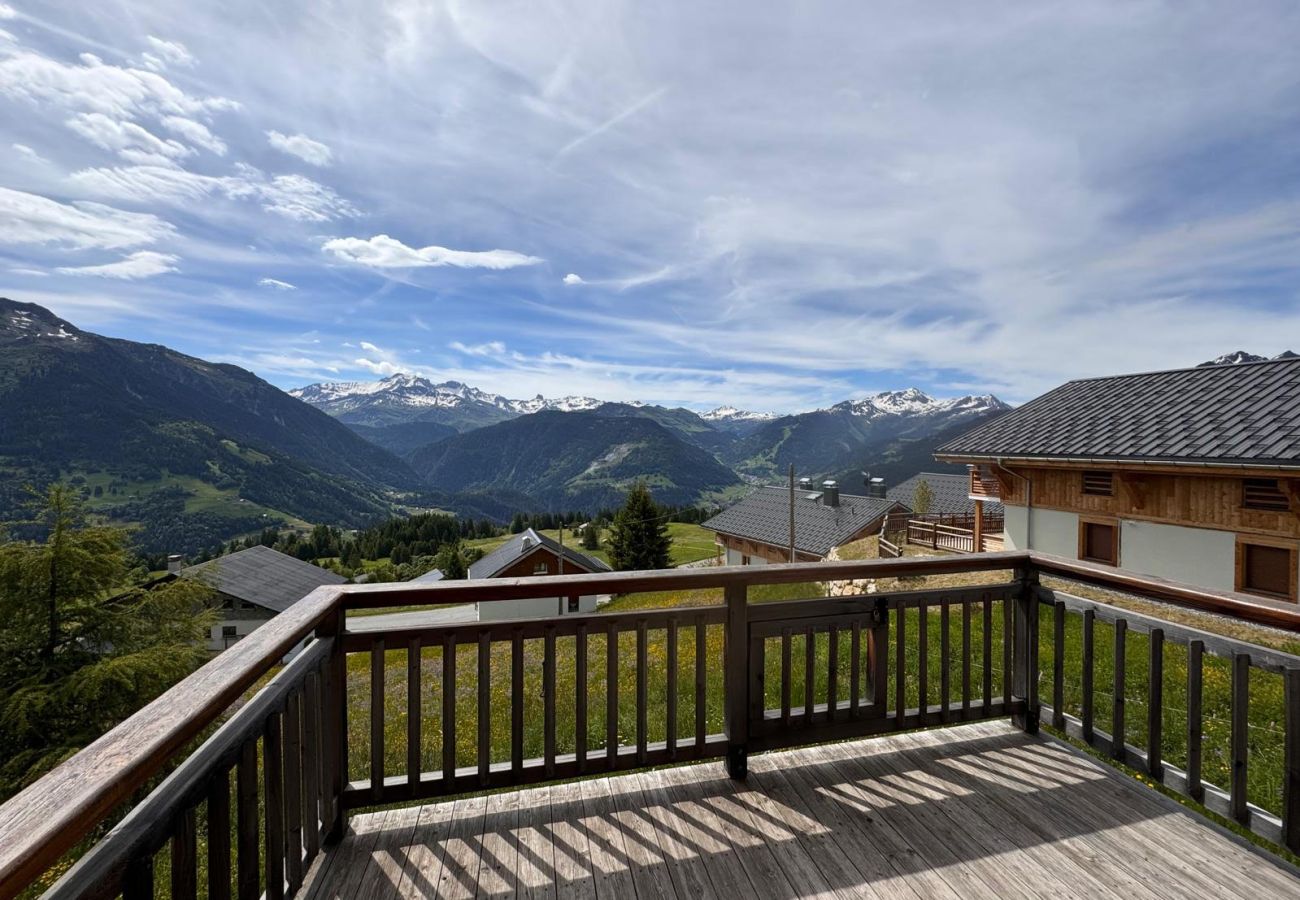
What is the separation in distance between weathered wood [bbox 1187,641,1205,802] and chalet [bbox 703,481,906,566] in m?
21.6

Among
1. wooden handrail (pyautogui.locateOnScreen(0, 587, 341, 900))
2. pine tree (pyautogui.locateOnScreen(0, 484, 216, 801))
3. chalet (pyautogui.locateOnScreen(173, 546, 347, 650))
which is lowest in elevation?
chalet (pyautogui.locateOnScreen(173, 546, 347, 650))

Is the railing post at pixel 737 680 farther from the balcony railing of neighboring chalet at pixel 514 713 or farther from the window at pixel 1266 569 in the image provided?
the window at pixel 1266 569

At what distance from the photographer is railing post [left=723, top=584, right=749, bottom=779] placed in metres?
2.84

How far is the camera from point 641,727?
8.93 ft

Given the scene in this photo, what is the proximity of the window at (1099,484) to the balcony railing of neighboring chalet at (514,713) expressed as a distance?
42.1ft

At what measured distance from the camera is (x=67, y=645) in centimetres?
1109

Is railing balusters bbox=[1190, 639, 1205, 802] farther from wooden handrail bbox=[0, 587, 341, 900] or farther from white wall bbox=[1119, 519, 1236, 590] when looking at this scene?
white wall bbox=[1119, 519, 1236, 590]

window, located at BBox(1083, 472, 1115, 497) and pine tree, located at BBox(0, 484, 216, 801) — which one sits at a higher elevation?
window, located at BBox(1083, 472, 1115, 497)

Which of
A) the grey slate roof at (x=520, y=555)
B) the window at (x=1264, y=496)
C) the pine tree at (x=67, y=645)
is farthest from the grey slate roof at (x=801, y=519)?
the pine tree at (x=67, y=645)

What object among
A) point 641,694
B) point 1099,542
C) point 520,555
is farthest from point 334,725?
point 520,555

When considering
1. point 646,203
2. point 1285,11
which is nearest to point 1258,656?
point 1285,11

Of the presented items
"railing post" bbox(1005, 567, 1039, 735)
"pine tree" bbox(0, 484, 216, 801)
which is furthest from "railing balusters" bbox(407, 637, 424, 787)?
"pine tree" bbox(0, 484, 216, 801)

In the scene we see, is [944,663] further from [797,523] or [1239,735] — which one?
[797,523]

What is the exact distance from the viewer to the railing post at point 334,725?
2.30 metres
